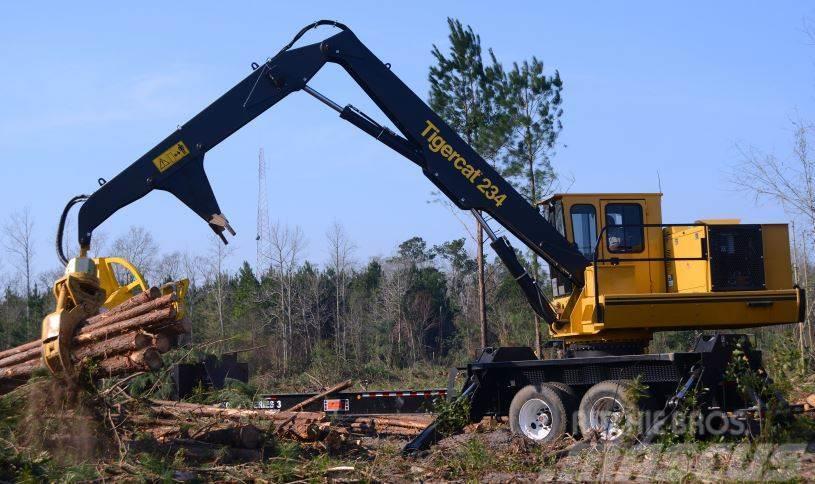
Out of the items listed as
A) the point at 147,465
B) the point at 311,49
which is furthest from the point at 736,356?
the point at 311,49

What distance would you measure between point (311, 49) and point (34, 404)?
6209 millimetres

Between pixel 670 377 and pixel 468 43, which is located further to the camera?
pixel 468 43

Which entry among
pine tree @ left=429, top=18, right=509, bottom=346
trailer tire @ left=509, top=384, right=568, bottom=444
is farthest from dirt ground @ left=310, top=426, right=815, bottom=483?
pine tree @ left=429, top=18, right=509, bottom=346

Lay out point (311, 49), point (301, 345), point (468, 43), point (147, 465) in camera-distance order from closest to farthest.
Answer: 1. point (147, 465)
2. point (311, 49)
3. point (468, 43)
4. point (301, 345)

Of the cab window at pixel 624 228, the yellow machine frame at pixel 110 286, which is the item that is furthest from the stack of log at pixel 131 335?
the cab window at pixel 624 228

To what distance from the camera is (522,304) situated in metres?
34.4

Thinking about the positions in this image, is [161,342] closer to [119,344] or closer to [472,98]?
[119,344]

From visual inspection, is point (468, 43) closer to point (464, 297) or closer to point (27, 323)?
point (27, 323)

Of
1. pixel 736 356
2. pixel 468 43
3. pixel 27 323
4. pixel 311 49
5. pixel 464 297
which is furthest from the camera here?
pixel 464 297

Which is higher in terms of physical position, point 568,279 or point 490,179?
point 490,179

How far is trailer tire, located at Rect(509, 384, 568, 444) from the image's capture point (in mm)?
12281

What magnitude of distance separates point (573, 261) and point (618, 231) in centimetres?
78

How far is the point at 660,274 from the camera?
532 inches

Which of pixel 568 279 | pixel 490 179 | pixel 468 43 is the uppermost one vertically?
pixel 468 43
